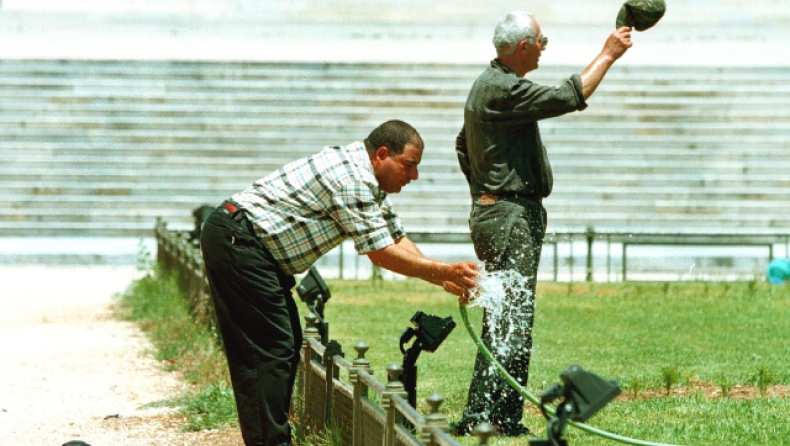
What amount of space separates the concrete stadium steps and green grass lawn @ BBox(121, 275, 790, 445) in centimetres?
907

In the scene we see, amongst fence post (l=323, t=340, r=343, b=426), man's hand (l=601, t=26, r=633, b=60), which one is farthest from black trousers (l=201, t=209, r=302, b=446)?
man's hand (l=601, t=26, r=633, b=60)

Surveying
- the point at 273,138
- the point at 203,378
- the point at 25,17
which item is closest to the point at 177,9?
the point at 25,17

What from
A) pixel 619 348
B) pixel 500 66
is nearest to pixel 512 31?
pixel 500 66

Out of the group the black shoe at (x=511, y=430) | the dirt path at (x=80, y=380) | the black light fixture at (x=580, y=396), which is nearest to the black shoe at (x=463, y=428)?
the black shoe at (x=511, y=430)

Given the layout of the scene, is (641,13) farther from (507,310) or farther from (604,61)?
(507,310)

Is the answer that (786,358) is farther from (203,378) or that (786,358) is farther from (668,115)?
(668,115)

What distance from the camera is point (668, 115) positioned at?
92.0 feet

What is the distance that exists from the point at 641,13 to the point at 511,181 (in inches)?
39.7

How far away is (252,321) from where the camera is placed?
19.2 feet

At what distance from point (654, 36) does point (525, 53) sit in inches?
954

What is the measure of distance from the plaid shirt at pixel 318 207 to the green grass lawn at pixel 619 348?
4.29ft

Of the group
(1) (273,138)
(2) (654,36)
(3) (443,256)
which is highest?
(2) (654,36)

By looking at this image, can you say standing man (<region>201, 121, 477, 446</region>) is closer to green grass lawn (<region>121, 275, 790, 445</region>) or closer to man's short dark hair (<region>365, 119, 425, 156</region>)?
man's short dark hair (<region>365, 119, 425, 156</region>)

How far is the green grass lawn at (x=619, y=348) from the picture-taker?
7059 millimetres
